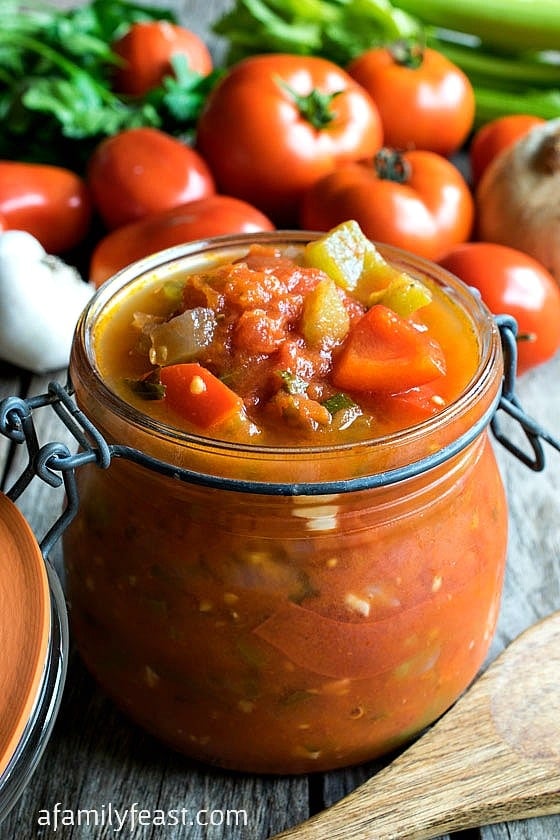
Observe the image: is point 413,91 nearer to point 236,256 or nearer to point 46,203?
point 46,203

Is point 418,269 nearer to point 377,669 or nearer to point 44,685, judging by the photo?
point 377,669

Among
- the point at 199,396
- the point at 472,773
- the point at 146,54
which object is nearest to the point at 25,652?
the point at 199,396

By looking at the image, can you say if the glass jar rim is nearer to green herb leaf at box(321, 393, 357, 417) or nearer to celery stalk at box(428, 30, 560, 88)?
green herb leaf at box(321, 393, 357, 417)

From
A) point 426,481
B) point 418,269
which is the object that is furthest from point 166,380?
point 418,269

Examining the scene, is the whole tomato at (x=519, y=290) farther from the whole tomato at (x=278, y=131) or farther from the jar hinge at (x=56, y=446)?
the jar hinge at (x=56, y=446)

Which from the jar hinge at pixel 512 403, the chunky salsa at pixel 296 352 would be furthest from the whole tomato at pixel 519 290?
the chunky salsa at pixel 296 352
